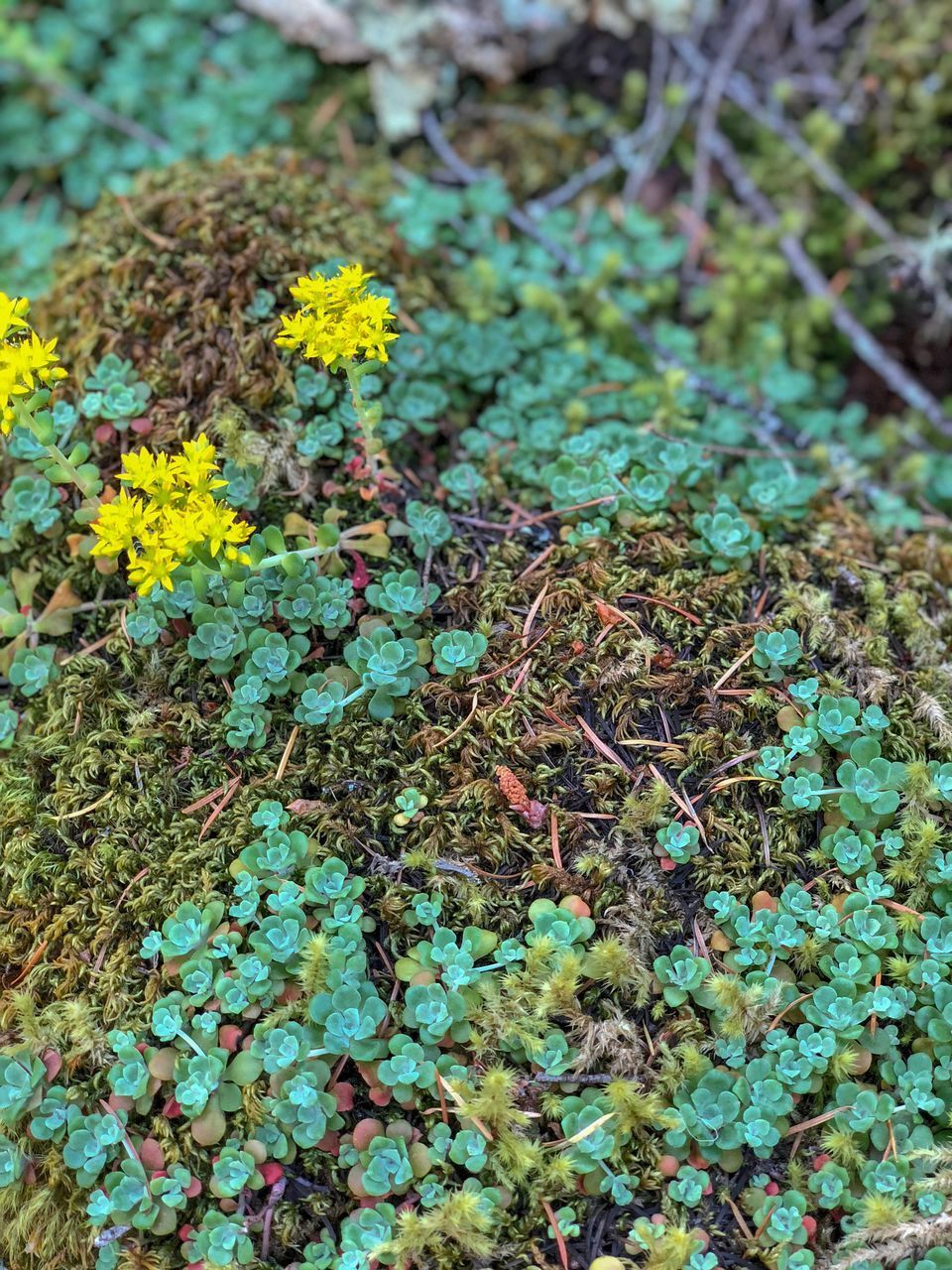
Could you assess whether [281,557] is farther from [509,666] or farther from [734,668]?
[734,668]

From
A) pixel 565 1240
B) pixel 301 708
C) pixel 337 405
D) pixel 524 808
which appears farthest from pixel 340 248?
pixel 565 1240

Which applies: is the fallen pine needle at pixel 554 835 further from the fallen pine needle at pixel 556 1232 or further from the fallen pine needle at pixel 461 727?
the fallen pine needle at pixel 556 1232

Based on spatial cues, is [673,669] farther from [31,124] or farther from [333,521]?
[31,124]

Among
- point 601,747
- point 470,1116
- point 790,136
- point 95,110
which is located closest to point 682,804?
point 601,747

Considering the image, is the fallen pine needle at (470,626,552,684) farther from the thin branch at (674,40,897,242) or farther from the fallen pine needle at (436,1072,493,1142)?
the thin branch at (674,40,897,242)

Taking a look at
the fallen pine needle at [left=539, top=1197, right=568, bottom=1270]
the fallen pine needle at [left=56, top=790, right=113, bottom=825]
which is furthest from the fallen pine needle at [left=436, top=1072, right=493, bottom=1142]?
the fallen pine needle at [left=56, top=790, right=113, bottom=825]

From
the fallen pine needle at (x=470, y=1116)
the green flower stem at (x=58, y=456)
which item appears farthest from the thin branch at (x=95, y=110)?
the fallen pine needle at (x=470, y=1116)

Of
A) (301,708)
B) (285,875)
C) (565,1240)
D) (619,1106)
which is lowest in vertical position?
(565,1240)
